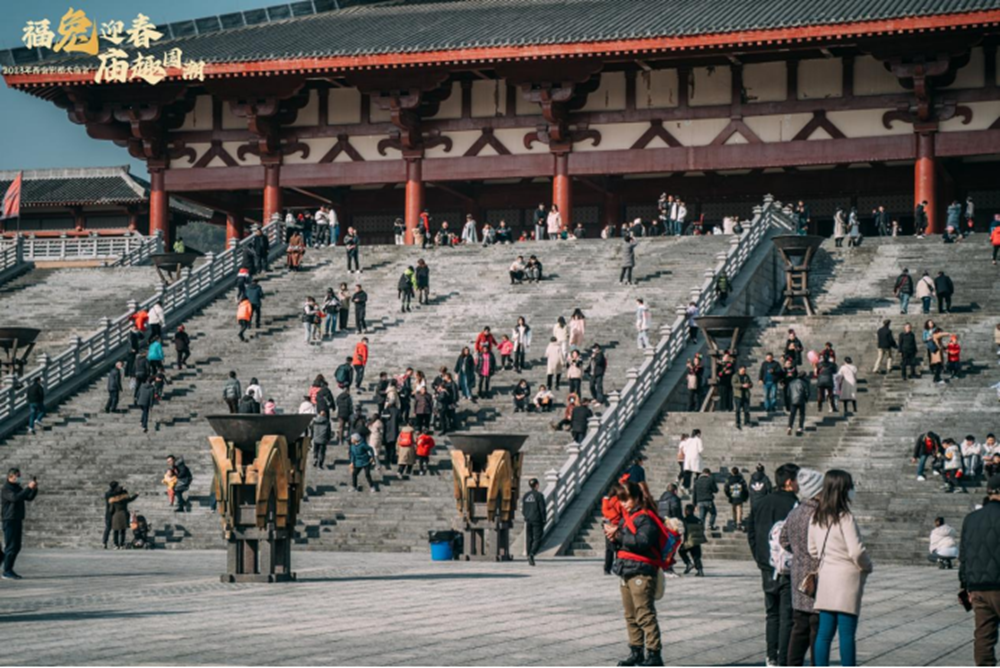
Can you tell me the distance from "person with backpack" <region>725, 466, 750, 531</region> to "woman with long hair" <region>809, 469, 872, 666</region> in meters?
14.5

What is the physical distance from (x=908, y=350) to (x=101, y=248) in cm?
2802

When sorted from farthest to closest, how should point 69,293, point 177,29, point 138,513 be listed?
1. point 177,29
2. point 69,293
3. point 138,513

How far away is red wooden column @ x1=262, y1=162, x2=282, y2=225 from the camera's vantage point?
4903 cm

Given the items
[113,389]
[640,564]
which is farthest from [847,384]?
[640,564]

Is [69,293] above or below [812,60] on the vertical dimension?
below

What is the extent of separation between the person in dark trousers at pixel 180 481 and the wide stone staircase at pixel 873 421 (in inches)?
295

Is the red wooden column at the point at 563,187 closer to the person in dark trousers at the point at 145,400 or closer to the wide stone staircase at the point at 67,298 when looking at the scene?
the wide stone staircase at the point at 67,298

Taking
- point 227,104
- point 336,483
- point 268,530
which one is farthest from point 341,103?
point 268,530

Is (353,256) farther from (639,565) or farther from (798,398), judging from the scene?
(639,565)

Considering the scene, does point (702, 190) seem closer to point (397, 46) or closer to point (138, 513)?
point (397, 46)

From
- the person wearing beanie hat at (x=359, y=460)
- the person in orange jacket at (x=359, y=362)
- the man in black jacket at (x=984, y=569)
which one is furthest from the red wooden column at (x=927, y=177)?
the man in black jacket at (x=984, y=569)

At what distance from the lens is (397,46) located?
1797 inches

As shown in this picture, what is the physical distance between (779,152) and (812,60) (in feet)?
9.23

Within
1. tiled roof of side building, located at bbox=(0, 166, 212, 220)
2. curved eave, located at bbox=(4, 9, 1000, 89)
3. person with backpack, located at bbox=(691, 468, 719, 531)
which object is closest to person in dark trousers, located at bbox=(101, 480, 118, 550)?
person with backpack, located at bbox=(691, 468, 719, 531)
